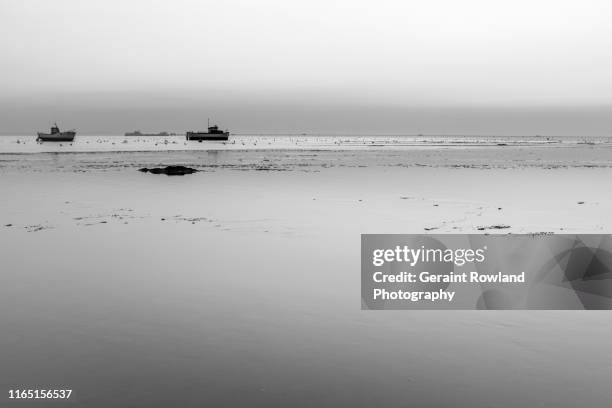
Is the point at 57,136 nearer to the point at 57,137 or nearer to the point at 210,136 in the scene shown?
the point at 57,137

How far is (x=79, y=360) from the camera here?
20.7 feet

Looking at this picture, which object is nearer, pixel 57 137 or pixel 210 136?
pixel 57 137

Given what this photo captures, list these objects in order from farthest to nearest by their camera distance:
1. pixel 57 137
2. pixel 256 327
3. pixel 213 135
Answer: pixel 213 135
pixel 57 137
pixel 256 327

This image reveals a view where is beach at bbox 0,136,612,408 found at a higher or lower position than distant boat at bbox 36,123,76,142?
lower

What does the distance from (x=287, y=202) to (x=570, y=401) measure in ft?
56.2

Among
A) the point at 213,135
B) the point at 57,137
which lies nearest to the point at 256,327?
the point at 57,137

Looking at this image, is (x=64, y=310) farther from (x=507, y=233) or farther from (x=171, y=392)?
(x=507, y=233)

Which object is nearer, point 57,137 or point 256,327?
point 256,327

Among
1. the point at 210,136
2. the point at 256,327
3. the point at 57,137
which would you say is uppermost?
the point at 210,136

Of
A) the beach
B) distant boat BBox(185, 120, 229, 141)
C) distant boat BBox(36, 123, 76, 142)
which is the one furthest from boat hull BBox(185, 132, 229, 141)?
the beach

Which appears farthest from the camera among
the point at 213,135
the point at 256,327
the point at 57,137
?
the point at 213,135

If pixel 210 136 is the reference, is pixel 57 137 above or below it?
below

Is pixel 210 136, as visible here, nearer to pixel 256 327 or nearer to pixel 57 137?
pixel 57 137

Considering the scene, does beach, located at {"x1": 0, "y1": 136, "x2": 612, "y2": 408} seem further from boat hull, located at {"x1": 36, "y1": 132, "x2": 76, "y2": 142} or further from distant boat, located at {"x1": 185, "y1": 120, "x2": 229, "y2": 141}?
distant boat, located at {"x1": 185, "y1": 120, "x2": 229, "y2": 141}
